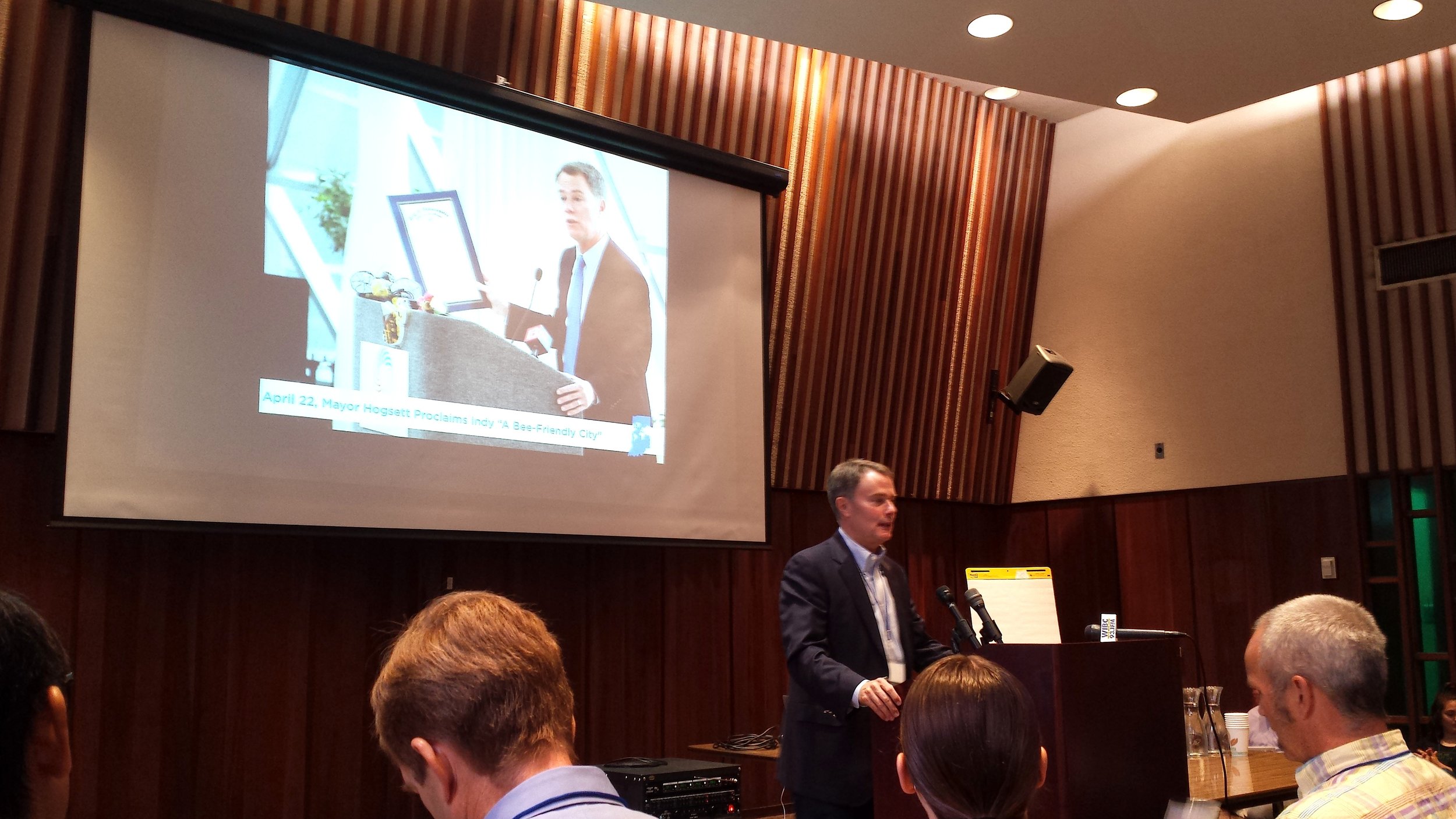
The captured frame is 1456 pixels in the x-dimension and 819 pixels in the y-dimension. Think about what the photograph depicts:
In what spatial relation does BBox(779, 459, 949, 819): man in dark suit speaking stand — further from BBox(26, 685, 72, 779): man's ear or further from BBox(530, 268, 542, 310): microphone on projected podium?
BBox(26, 685, 72, 779): man's ear

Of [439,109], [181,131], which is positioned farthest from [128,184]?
[439,109]

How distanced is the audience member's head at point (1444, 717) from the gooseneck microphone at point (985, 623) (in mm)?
2743

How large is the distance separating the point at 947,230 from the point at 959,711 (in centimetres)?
599

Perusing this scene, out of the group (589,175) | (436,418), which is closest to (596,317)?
(589,175)

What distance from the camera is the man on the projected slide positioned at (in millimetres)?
5223

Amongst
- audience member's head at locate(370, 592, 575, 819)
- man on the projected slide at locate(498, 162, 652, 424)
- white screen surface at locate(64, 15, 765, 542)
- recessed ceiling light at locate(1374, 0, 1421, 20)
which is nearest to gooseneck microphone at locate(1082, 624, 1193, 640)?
audience member's head at locate(370, 592, 575, 819)

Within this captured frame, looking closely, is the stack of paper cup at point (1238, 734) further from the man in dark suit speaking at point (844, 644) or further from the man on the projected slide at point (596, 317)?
the man on the projected slide at point (596, 317)

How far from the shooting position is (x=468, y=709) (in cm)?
129

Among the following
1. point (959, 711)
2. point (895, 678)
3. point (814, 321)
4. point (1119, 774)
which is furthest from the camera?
point (814, 321)

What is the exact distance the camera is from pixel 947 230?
23.6ft

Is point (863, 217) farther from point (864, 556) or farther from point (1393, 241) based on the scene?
point (864, 556)

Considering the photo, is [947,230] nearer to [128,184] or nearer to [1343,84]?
[1343,84]

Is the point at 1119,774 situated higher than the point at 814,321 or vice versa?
the point at 814,321

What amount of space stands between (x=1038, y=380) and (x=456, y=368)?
12.3 ft
